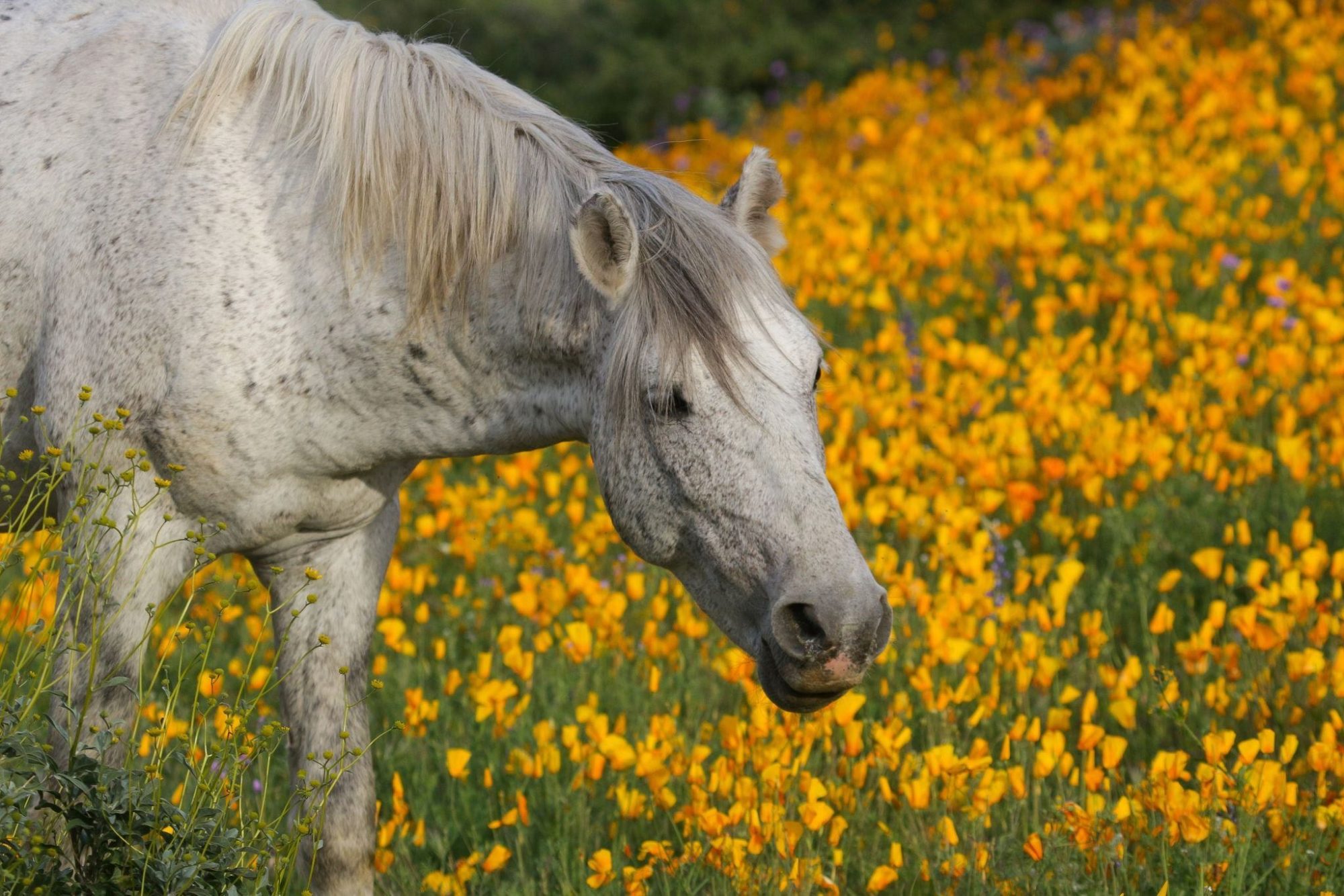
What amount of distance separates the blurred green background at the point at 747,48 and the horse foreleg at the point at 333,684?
31.7 ft

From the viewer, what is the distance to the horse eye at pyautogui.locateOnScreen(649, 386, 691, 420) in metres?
2.96

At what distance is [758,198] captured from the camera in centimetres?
349

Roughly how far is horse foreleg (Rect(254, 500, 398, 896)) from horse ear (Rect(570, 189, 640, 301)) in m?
1.20

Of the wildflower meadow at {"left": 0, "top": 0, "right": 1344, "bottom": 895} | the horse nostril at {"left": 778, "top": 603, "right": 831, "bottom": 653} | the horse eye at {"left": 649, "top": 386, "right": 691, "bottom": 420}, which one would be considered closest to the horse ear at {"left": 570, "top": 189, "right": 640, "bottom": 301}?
the horse eye at {"left": 649, "top": 386, "right": 691, "bottom": 420}

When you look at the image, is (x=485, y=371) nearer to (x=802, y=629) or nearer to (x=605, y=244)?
(x=605, y=244)

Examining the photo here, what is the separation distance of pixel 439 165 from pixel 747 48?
10.9 metres

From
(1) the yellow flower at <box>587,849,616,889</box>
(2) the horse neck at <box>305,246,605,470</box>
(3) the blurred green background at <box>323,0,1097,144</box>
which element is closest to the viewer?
(1) the yellow flower at <box>587,849,616,889</box>

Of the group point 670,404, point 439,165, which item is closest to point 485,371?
point 439,165

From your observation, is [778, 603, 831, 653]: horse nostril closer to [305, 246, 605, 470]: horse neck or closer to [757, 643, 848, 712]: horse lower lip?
[757, 643, 848, 712]: horse lower lip

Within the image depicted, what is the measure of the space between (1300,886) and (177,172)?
3.08 metres

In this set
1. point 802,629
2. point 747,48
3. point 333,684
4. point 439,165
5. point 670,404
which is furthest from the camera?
point 747,48

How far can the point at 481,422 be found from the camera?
3.43 metres

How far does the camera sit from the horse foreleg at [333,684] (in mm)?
3727

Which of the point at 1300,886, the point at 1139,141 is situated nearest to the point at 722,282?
the point at 1300,886
